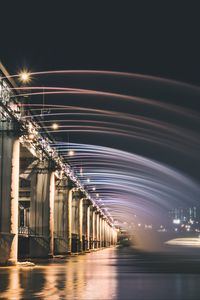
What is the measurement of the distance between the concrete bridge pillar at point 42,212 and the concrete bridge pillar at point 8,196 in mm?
22320

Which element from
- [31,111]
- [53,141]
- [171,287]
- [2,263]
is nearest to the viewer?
[171,287]

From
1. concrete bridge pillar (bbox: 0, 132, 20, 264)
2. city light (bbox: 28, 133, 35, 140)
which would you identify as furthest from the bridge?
city light (bbox: 28, 133, 35, 140)

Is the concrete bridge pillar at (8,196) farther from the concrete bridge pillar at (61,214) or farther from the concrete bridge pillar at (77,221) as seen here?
the concrete bridge pillar at (77,221)

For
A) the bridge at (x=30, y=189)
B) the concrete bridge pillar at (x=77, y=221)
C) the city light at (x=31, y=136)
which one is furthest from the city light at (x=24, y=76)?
the concrete bridge pillar at (x=77, y=221)

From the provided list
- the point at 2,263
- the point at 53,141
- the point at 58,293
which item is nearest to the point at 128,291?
the point at 58,293

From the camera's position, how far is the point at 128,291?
960 inches

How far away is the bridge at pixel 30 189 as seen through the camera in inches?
2010

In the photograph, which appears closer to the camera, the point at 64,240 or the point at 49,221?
the point at 49,221

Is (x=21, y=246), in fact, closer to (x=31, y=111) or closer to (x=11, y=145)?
(x=31, y=111)

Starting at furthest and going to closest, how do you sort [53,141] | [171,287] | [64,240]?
1. [64,240]
2. [53,141]
3. [171,287]

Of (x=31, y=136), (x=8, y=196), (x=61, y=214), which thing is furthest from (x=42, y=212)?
(x=8, y=196)

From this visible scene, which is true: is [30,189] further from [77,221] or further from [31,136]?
[77,221]

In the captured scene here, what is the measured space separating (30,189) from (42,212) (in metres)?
8.50

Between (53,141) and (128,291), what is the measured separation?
58295 mm
